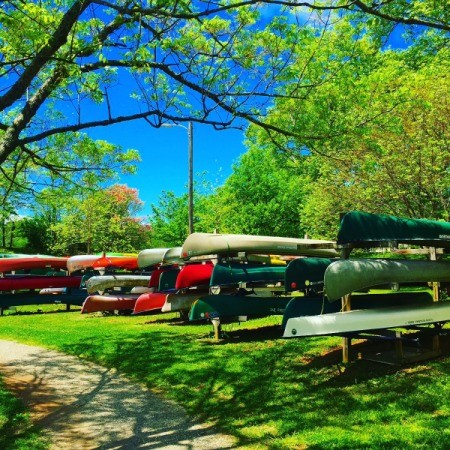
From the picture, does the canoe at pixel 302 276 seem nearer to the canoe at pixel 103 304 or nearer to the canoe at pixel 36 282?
the canoe at pixel 103 304

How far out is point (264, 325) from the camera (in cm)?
1254

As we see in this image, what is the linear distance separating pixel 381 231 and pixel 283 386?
106 inches

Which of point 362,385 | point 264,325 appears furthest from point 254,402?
point 264,325

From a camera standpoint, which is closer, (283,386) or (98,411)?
(98,411)

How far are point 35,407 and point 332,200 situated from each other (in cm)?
1710

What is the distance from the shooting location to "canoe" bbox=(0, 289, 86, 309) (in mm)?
18219

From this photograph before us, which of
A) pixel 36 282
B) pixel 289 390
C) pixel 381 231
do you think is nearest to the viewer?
pixel 289 390

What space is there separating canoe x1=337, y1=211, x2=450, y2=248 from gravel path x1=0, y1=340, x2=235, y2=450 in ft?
11.3

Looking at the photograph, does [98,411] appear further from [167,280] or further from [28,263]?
[28,263]

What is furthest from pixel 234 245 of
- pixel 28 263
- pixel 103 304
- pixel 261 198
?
pixel 261 198

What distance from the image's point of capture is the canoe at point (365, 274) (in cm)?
712

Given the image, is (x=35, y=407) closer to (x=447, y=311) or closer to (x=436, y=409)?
(x=436, y=409)

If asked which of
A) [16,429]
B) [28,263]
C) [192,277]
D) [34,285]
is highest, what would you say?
[28,263]

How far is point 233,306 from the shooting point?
1088 centimetres
